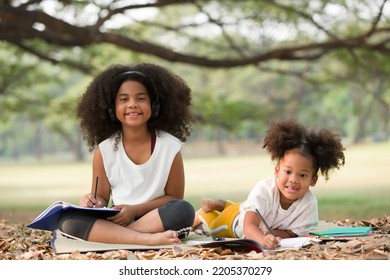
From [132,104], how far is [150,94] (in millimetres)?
133

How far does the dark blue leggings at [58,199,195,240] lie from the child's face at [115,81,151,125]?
14.1 inches

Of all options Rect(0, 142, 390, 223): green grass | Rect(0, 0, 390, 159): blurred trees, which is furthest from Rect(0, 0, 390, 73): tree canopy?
Rect(0, 142, 390, 223): green grass

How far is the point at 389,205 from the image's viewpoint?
727 centimetres

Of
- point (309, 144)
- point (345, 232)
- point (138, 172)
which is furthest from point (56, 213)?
point (345, 232)

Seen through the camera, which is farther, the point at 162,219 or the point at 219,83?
the point at 219,83

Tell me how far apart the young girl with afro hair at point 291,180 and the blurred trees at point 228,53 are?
1078 mm

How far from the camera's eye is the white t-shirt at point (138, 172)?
8.25 feet

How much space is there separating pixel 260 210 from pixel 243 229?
10 centimetres

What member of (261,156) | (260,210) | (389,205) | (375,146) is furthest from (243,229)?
(261,156)

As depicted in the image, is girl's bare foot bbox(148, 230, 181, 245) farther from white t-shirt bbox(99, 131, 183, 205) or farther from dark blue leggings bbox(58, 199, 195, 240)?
white t-shirt bbox(99, 131, 183, 205)

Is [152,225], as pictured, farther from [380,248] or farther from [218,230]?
[380,248]

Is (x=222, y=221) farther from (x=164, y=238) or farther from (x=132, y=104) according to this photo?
(x=132, y=104)

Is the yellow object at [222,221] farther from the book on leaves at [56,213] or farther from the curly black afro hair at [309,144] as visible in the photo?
the book on leaves at [56,213]

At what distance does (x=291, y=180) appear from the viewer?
7.66 feet
